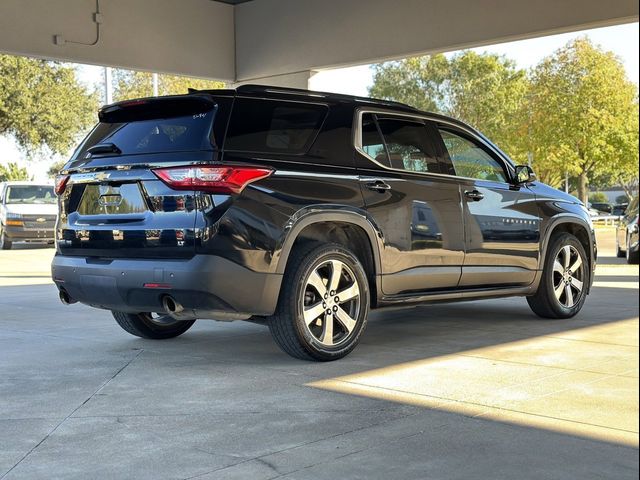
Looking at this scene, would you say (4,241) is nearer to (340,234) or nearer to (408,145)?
(408,145)

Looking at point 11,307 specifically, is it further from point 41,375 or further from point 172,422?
point 172,422

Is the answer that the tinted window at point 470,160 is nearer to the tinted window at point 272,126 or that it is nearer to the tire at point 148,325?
the tinted window at point 272,126

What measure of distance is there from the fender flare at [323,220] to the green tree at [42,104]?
29814 millimetres

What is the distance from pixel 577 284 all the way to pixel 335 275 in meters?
3.22

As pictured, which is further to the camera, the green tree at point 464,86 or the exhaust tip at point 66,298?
the green tree at point 464,86

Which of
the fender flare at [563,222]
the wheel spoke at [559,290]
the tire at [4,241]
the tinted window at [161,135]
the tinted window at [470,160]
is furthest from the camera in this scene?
the tire at [4,241]

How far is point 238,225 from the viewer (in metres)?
5.81

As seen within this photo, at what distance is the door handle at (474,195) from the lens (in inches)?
292

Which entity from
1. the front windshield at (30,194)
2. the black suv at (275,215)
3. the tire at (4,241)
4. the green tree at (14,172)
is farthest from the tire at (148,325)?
the green tree at (14,172)

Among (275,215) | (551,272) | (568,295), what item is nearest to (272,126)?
(275,215)

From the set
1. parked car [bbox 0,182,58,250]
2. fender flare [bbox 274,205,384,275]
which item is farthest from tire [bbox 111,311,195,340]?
parked car [bbox 0,182,58,250]

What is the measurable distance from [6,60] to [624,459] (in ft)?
108

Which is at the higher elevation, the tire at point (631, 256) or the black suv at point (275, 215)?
the black suv at point (275, 215)

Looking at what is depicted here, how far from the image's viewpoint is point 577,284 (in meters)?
8.67
